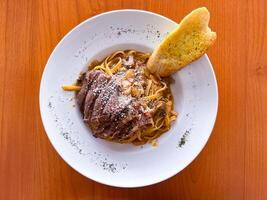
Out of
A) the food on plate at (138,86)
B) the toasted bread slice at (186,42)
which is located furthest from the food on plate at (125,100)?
the toasted bread slice at (186,42)

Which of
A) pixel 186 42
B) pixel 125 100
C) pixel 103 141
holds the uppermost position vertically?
pixel 186 42

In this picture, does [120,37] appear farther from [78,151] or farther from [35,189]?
[35,189]

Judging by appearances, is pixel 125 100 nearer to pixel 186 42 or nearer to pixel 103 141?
pixel 103 141

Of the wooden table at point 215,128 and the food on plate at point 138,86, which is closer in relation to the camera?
the food on plate at point 138,86

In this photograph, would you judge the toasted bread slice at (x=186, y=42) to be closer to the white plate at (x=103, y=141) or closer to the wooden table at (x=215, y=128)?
the white plate at (x=103, y=141)

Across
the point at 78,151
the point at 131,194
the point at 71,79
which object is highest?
the point at 71,79

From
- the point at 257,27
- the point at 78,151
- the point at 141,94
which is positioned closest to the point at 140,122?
the point at 141,94

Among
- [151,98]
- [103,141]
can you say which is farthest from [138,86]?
[103,141]
